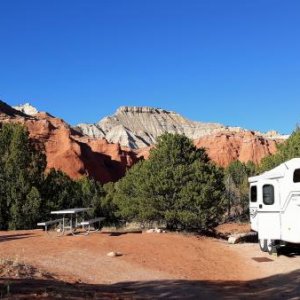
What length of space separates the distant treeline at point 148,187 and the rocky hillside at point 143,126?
124397mm

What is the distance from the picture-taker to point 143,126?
185 metres

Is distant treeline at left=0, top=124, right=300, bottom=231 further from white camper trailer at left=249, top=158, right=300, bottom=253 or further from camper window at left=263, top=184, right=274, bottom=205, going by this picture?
camper window at left=263, top=184, right=274, bottom=205

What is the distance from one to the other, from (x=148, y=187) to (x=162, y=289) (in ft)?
43.3

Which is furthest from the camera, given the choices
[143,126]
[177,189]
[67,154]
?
[143,126]

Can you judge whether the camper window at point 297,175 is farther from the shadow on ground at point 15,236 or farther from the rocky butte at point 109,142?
the rocky butte at point 109,142

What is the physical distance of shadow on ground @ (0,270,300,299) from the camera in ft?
26.5

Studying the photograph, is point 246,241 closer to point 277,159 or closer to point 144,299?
point 277,159

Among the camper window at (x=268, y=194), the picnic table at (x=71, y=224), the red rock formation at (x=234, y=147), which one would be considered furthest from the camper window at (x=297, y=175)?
the red rock formation at (x=234, y=147)

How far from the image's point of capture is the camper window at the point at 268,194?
47.5ft

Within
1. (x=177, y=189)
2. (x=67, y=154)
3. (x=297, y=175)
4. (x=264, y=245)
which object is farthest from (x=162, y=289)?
(x=67, y=154)

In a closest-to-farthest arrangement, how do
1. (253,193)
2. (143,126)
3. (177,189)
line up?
1. (253,193)
2. (177,189)
3. (143,126)

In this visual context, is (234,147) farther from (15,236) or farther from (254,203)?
(254,203)

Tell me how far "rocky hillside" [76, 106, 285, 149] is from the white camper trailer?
456ft

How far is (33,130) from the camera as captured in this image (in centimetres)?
7025
